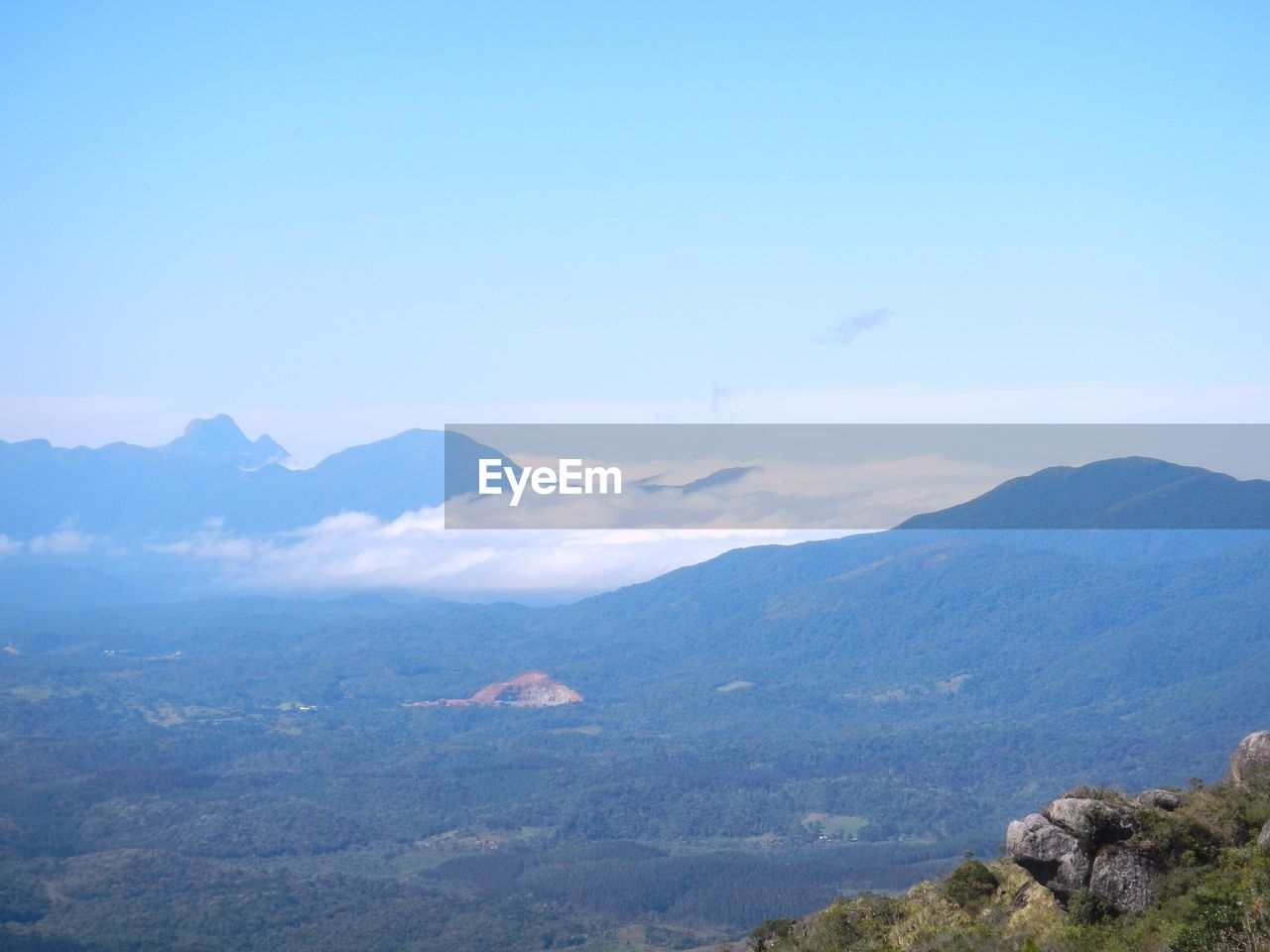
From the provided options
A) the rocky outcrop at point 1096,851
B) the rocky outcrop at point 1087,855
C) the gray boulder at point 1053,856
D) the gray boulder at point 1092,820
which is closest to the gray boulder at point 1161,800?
the rocky outcrop at point 1096,851

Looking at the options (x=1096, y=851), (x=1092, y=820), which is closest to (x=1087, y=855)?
(x=1096, y=851)

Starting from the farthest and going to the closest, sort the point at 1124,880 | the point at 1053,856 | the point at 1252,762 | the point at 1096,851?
the point at 1252,762 < the point at 1096,851 < the point at 1053,856 < the point at 1124,880

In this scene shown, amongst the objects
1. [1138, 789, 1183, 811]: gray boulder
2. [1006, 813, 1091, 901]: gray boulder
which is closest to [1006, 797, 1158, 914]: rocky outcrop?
[1006, 813, 1091, 901]: gray boulder

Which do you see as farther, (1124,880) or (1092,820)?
(1092,820)

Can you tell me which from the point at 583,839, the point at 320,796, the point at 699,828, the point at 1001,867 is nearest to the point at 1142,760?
the point at 699,828

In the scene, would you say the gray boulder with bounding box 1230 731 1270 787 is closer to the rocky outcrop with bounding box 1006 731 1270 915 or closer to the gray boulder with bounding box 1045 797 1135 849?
the rocky outcrop with bounding box 1006 731 1270 915

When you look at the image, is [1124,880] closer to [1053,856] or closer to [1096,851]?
[1096,851]

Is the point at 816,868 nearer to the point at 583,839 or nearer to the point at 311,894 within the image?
the point at 583,839
